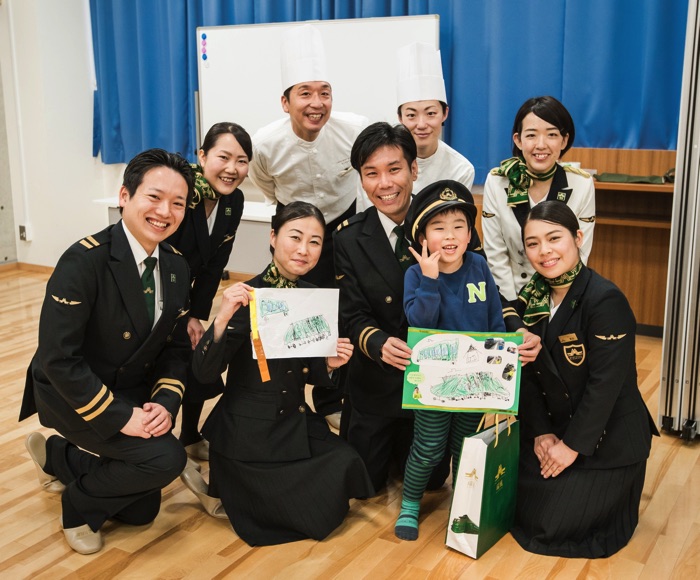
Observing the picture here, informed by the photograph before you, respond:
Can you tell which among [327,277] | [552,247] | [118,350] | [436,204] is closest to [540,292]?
[552,247]

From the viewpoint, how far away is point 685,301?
304 cm

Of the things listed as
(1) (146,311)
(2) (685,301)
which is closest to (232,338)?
(1) (146,311)

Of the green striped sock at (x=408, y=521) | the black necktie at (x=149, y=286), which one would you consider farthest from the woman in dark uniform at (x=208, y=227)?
the green striped sock at (x=408, y=521)

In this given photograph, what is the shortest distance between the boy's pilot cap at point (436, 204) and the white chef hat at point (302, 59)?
36.3 inches

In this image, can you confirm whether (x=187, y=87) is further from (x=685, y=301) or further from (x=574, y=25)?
(x=685, y=301)

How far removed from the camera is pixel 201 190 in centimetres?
274

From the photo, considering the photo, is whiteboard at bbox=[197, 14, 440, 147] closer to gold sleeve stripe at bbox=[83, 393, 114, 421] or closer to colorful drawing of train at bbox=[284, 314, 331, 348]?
colorful drawing of train at bbox=[284, 314, 331, 348]

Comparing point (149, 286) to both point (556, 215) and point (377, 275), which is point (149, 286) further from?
point (556, 215)

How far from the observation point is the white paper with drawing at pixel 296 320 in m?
2.29

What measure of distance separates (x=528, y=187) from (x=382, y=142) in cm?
60

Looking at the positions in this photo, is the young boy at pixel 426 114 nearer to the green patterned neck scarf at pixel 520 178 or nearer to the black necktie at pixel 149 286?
the green patterned neck scarf at pixel 520 178

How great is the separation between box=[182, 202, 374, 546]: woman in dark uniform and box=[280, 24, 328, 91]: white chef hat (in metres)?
0.80

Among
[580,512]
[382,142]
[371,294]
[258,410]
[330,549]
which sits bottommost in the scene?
[330,549]

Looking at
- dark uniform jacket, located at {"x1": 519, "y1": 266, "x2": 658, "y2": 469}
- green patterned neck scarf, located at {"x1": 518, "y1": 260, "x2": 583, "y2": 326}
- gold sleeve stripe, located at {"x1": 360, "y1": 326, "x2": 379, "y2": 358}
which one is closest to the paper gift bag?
dark uniform jacket, located at {"x1": 519, "y1": 266, "x2": 658, "y2": 469}
